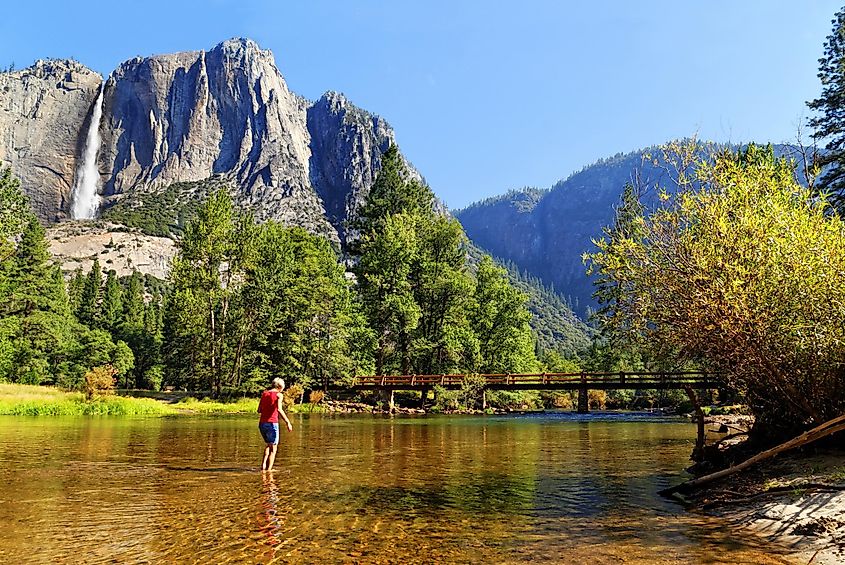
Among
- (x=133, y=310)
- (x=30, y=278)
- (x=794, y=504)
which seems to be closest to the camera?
(x=794, y=504)

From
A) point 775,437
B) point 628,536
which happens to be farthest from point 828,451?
point 628,536

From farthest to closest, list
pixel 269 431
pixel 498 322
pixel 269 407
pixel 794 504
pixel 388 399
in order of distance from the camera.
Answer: pixel 498 322 < pixel 388 399 < pixel 269 407 < pixel 269 431 < pixel 794 504

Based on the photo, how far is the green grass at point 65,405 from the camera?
33.0 metres

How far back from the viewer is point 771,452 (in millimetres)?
10328

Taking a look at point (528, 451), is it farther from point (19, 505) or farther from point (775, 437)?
point (19, 505)

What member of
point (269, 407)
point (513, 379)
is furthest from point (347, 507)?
point (513, 379)

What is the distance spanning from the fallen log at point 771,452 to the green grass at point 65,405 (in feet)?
104

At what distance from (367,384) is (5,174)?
2932cm

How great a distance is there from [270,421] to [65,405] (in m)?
26.5

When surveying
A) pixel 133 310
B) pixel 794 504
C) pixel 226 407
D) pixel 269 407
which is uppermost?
pixel 133 310

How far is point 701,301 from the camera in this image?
10781 millimetres

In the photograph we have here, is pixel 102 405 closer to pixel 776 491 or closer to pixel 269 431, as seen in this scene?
pixel 269 431

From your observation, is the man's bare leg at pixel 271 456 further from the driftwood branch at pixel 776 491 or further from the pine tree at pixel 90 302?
the pine tree at pixel 90 302

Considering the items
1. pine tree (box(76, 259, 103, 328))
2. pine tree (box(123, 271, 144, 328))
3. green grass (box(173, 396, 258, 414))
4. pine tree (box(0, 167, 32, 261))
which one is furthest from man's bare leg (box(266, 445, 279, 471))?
pine tree (box(76, 259, 103, 328))
